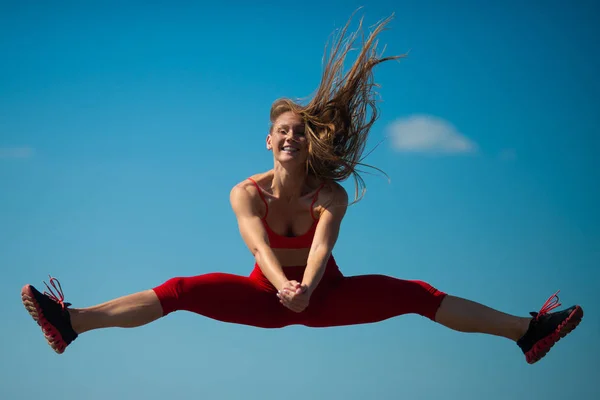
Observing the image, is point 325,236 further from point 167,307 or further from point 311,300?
point 167,307

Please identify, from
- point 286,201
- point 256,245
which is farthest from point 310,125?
point 256,245

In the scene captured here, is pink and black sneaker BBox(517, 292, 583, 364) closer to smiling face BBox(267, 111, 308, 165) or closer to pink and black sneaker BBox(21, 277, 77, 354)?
smiling face BBox(267, 111, 308, 165)

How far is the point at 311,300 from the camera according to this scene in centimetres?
672

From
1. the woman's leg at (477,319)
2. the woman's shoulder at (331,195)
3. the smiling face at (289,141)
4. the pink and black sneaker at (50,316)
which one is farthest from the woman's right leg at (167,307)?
the woman's leg at (477,319)

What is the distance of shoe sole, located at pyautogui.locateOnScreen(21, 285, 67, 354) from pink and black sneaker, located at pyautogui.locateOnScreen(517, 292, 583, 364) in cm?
414

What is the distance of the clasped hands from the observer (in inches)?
237

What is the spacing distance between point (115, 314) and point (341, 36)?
143 inches

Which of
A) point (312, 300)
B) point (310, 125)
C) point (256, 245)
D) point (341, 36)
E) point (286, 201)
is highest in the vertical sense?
point (341, 36)

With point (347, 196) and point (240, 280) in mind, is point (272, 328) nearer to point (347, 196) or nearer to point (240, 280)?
point (240, 280)

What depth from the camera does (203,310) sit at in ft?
21.6

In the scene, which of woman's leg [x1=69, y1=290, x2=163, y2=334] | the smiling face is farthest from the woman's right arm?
woman's leg [x1=69, y1=290, x2=163, y2=334]

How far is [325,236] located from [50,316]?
2.50 metres

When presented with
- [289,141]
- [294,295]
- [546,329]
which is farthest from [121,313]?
[546,329]

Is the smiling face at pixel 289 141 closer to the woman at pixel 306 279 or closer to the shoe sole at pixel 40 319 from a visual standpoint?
the woman at pixel 306 279
